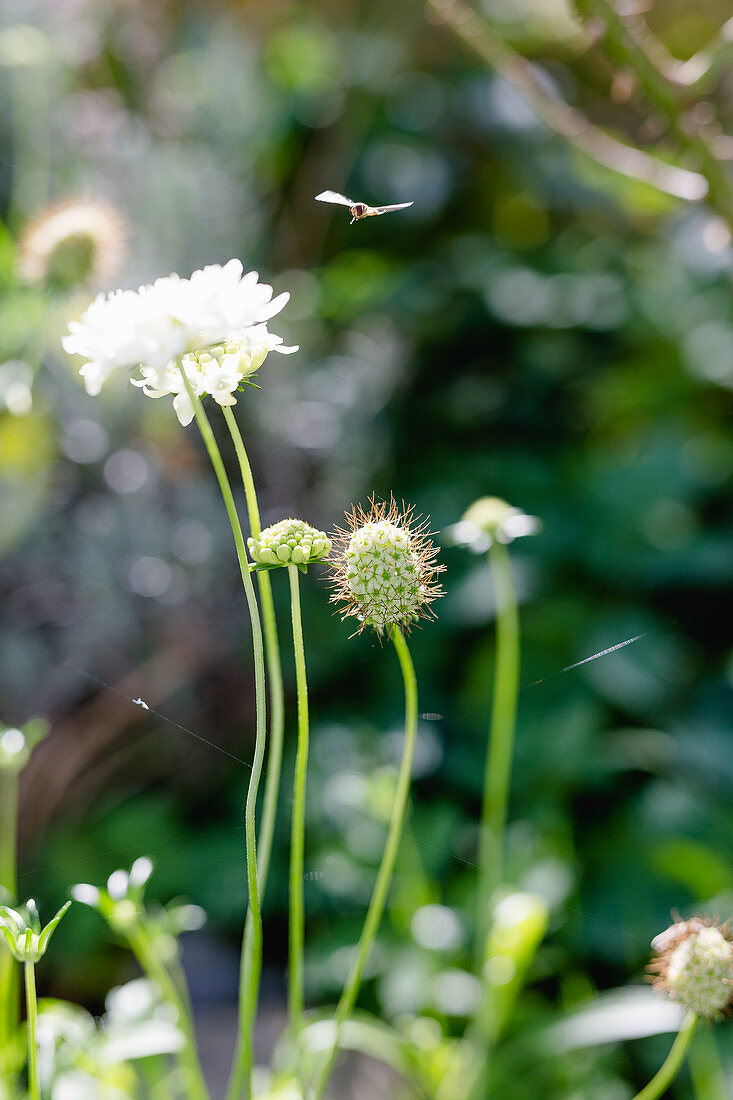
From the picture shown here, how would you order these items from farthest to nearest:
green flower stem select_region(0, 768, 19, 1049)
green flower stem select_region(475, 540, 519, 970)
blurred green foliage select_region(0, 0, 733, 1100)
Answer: blurred green foliage select_region(0, 0, 733, 1100) < green flower stem select_region(475, 540, 519, 970) < green flower stem select_region(0, 768, 19, 1049)

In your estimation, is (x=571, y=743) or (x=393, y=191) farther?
(x=393, y=191)

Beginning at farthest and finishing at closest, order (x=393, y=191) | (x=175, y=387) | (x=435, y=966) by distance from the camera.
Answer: (x=393, y=191)
(x=435, y=966)
(x=175, y=387)

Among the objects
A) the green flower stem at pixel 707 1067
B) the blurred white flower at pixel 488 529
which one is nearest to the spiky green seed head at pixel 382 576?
the blurred white flower at pixel 488 529

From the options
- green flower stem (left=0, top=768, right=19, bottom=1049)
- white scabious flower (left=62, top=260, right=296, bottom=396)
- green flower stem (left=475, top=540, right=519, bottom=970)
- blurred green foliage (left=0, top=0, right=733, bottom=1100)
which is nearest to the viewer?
white scabious flower (left=62, top=260, right=296, bottom=396)

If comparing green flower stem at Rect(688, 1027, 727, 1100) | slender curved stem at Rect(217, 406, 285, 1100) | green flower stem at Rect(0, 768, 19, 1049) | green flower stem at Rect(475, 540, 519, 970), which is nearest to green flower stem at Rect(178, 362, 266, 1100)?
slender curved stem at Rect(217, 406, 285, 1100)

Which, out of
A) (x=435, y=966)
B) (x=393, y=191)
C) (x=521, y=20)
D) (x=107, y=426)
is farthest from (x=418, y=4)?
(x=435, y=966)

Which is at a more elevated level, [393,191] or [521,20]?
[521,20]

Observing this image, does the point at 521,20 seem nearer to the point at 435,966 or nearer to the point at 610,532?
the point at 610,532

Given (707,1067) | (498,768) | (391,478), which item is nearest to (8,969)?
(498,768)

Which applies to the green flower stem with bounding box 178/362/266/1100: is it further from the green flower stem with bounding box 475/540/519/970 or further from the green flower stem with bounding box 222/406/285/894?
the green flower stem with bounding box 475/540/519/970
